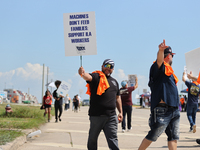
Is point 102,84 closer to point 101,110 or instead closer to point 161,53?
point 101,110

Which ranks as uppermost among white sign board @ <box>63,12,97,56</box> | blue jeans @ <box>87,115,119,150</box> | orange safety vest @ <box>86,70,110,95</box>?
white sign board @ <box>63,12,97,56</box>

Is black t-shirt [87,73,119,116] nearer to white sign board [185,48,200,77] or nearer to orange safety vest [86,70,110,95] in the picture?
orange safety vest [86,70,110,95]

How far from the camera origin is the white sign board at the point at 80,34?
5.56 m

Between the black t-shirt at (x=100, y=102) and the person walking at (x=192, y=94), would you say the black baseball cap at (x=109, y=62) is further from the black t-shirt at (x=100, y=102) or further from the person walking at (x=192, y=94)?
the person walking at (x=192, y=94)

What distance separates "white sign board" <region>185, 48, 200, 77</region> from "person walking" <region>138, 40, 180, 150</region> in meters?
2.05

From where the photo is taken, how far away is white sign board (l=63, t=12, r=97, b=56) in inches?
219

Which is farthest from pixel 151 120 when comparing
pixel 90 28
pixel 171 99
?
pixel 90 28

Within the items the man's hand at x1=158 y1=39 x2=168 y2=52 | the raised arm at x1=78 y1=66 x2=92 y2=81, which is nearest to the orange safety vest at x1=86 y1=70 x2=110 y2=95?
the raised arm at x1=78 y1=66 x2=92 y2=81

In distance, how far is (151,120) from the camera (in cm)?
469

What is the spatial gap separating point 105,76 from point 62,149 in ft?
8.59

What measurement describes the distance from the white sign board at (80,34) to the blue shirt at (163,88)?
1371 millimetres

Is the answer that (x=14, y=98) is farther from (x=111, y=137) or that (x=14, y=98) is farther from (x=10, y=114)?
(x=111, y=137)

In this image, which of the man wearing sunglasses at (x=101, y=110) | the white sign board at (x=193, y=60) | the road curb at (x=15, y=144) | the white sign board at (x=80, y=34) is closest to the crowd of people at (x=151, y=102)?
the man wearing sunglasses at (x=101, y=110)

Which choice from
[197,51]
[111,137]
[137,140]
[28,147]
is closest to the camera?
[111,137]
